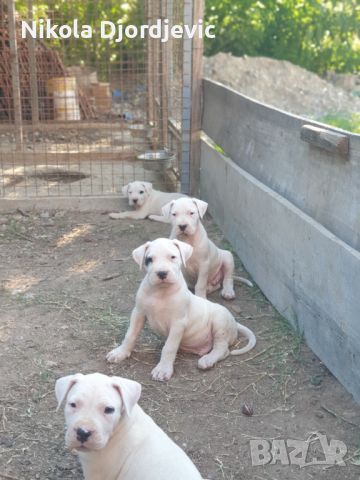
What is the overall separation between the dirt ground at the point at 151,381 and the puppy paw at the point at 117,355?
1.9 inches

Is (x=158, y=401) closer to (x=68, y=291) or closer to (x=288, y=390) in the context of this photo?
(x=288, y=390)

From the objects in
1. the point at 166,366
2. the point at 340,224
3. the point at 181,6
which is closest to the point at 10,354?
the point at 166,366

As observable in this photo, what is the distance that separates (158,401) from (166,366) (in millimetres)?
328

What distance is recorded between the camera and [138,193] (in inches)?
314

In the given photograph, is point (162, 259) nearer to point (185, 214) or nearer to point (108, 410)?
point (185, 214)

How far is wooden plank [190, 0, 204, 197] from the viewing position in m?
7.96

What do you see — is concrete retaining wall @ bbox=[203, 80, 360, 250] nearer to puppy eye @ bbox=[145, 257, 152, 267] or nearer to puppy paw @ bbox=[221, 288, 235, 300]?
puppy paw @ bbox=[221, 288, 235, 300]

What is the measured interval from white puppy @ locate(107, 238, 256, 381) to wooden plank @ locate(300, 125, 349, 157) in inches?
44.7

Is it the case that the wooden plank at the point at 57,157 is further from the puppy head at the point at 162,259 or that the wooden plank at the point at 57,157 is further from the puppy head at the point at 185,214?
the puppy head at the point at 162,259

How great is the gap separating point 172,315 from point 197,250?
4.23ft

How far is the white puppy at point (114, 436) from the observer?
2.85 m

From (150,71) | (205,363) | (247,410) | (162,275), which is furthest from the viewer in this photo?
(150,71)

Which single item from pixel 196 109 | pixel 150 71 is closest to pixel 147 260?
pixel 196 109

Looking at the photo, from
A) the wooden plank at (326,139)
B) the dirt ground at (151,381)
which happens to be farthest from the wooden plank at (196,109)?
the wooden plank at (326,139)
